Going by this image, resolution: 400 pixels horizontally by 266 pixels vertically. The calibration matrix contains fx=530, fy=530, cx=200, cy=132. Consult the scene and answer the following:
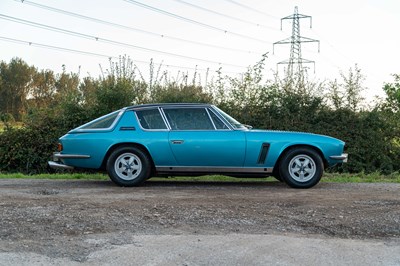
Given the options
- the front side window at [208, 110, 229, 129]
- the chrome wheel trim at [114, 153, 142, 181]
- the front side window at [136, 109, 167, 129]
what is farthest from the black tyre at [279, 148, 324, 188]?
the chrome wheel trim at [114, 153, 142, 181]

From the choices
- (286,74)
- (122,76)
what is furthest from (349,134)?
(122,76)

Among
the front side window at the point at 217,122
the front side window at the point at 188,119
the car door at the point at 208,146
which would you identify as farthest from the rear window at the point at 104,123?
the front side window at the point at 217,122

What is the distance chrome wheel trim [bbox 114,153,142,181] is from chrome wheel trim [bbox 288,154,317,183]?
2.63 metres

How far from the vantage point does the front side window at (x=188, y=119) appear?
9.22 m

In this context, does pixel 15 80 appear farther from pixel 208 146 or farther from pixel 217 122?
pixel 208 146

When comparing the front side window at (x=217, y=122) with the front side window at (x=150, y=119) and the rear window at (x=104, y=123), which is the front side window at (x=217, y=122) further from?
the rear window at (x=104, y=123)

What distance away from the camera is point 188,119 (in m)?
9.29

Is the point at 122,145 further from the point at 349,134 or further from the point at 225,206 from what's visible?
the point at 349,134

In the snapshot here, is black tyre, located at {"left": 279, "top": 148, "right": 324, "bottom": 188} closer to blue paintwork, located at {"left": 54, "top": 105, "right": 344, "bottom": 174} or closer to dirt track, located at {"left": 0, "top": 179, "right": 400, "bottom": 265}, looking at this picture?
blue paintwork, located at {"left": 54, "top": 105, "right": 344, "bottom": 174}

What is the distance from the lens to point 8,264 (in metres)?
4.41

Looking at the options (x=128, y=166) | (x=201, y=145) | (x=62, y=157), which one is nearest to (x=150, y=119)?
(x=128, y=166)

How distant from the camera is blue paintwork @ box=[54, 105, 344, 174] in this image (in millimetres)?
8945

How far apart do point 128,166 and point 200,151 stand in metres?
1.26

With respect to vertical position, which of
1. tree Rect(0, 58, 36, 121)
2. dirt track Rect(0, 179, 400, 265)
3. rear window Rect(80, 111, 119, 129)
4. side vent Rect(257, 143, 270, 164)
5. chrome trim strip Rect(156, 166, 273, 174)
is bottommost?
dirt track Rect(0, 179, 400, 265)
